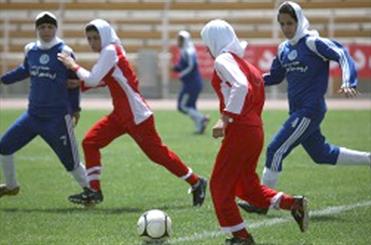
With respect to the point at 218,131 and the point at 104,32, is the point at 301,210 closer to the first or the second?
the point at 218,131

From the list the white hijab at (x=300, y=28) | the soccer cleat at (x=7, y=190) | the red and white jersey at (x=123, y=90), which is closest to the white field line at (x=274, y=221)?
the white hijab at (x=300, y=28)

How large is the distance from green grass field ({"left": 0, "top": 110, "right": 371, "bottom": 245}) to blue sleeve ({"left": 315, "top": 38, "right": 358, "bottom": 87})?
4.64 feet

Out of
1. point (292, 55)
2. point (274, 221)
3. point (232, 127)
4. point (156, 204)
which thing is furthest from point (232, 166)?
point (156, 204)

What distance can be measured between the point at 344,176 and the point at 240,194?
5.08 meters

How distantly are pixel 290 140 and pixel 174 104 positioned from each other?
20.3 meters

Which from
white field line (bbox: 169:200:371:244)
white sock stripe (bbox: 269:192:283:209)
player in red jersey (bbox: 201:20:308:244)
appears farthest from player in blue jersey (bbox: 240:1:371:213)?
player in red jersey (bbox: 201:20:308:244)

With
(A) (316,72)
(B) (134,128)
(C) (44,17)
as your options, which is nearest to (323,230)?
(A) (316,72)

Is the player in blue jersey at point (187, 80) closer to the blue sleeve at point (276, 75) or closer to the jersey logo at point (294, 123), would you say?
the blue sleeve at point (276, 75)

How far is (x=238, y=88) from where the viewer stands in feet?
25.2

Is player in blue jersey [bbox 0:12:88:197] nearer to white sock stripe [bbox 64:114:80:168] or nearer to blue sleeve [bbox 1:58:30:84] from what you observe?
white sock stripe [bbox 64:114:80:168]

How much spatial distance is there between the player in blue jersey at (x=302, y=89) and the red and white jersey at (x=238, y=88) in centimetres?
193

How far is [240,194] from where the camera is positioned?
838 centimetres

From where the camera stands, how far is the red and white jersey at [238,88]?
771 cm

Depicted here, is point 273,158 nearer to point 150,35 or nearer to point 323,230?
point 323,230
